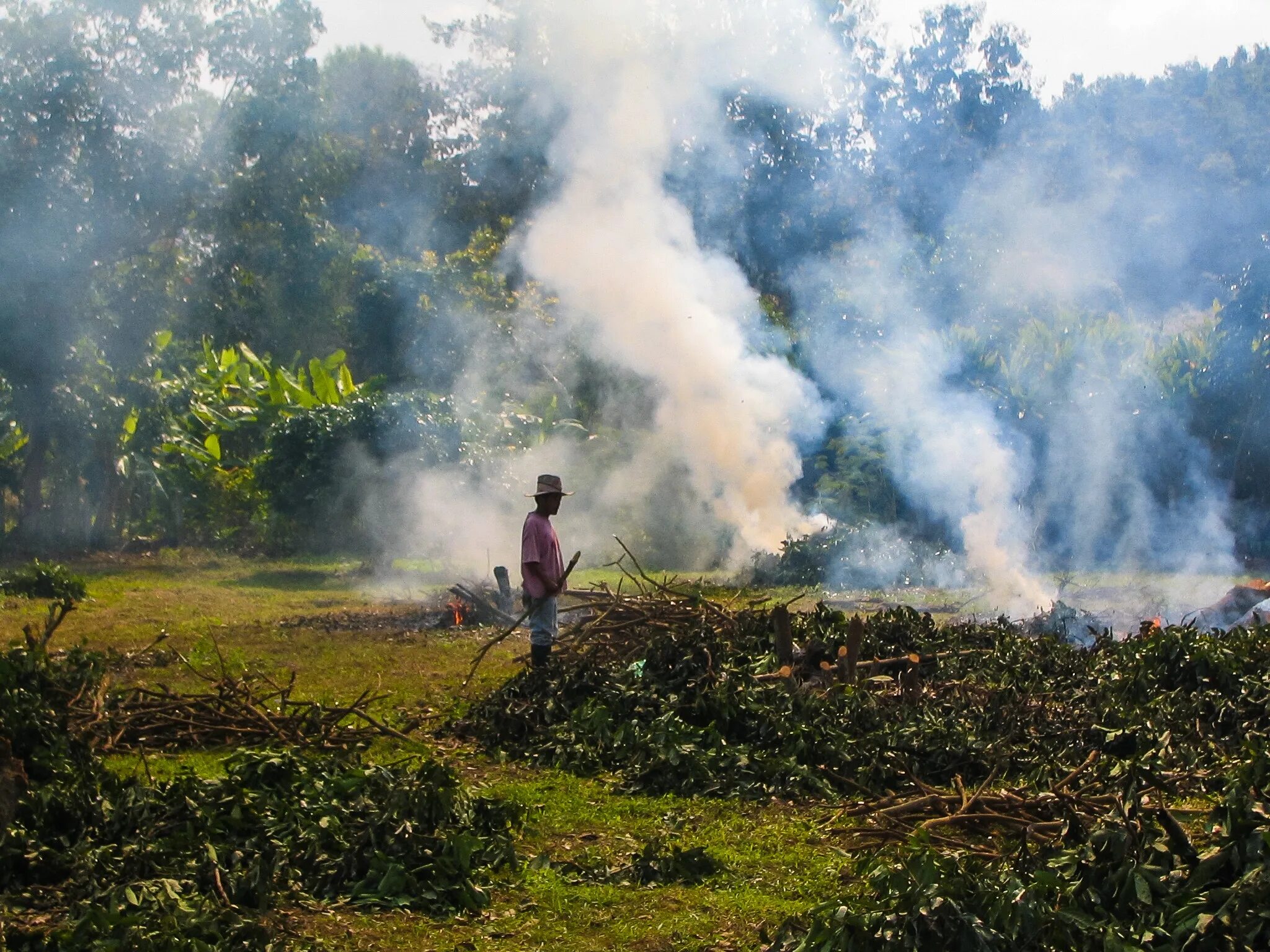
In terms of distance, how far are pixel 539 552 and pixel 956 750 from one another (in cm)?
346

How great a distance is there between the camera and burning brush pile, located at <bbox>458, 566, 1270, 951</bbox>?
4.26 metres

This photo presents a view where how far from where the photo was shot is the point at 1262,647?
9.08 meters

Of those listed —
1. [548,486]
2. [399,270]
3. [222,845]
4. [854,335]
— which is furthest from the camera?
[399,270]

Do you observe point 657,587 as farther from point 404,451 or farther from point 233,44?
point 233,44

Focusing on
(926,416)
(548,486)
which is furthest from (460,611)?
(926,416)

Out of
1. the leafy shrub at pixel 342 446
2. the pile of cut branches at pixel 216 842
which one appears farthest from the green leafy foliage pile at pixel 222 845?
the leafy shrub at pixel 342 446

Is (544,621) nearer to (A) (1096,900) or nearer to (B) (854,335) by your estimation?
(A) (1096,900)

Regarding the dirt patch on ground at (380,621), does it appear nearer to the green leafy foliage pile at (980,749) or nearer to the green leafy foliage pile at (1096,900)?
the green leafy foliage pile at (980,749)

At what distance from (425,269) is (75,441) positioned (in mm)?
7728

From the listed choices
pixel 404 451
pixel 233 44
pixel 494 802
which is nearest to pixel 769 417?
pixel 404 451

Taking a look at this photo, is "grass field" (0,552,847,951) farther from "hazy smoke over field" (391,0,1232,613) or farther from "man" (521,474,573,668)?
"hazy smoke over field" (391,0,1232,613)

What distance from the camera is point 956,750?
721 centimetres

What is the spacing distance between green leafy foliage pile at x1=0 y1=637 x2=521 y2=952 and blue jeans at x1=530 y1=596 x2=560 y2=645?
2939 millimetres

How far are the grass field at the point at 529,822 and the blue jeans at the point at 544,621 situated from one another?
0.78 m
